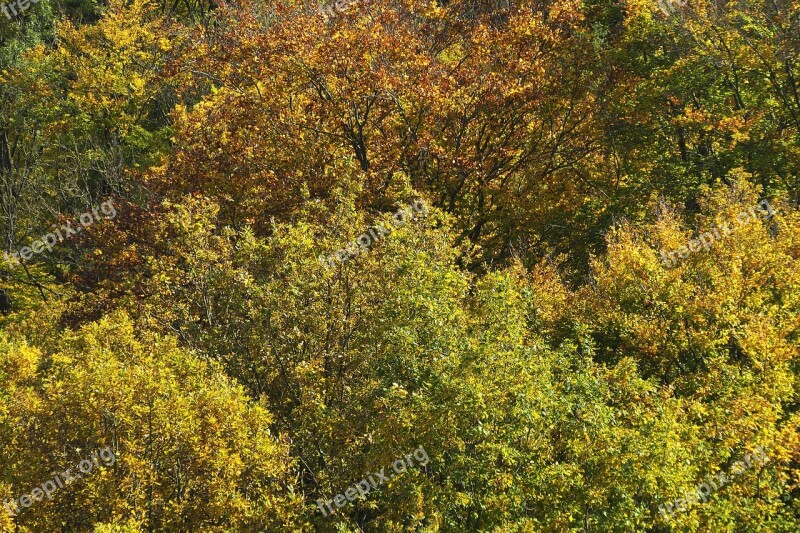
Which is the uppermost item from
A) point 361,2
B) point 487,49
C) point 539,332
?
point 361,2

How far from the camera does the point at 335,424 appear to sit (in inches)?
431

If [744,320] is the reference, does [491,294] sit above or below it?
above

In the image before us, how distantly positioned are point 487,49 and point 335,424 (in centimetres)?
1625


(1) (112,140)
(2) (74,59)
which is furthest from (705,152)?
(2) (74,59)

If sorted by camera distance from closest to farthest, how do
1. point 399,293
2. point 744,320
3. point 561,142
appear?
point 399,293 < point 744,320 < point 561,142

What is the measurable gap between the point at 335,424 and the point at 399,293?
2.21 m

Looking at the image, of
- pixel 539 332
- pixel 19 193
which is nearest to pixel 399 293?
pixel 539 332

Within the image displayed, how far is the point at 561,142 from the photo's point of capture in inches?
993

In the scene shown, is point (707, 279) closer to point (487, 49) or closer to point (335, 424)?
point (335, 424)

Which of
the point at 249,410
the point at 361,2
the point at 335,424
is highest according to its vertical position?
the point at 361,2

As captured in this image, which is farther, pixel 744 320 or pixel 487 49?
pixel 487 49

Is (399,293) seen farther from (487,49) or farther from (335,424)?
(487,49)

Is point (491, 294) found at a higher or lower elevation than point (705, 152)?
higher

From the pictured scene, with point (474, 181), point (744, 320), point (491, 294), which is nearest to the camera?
point (491, 294)
